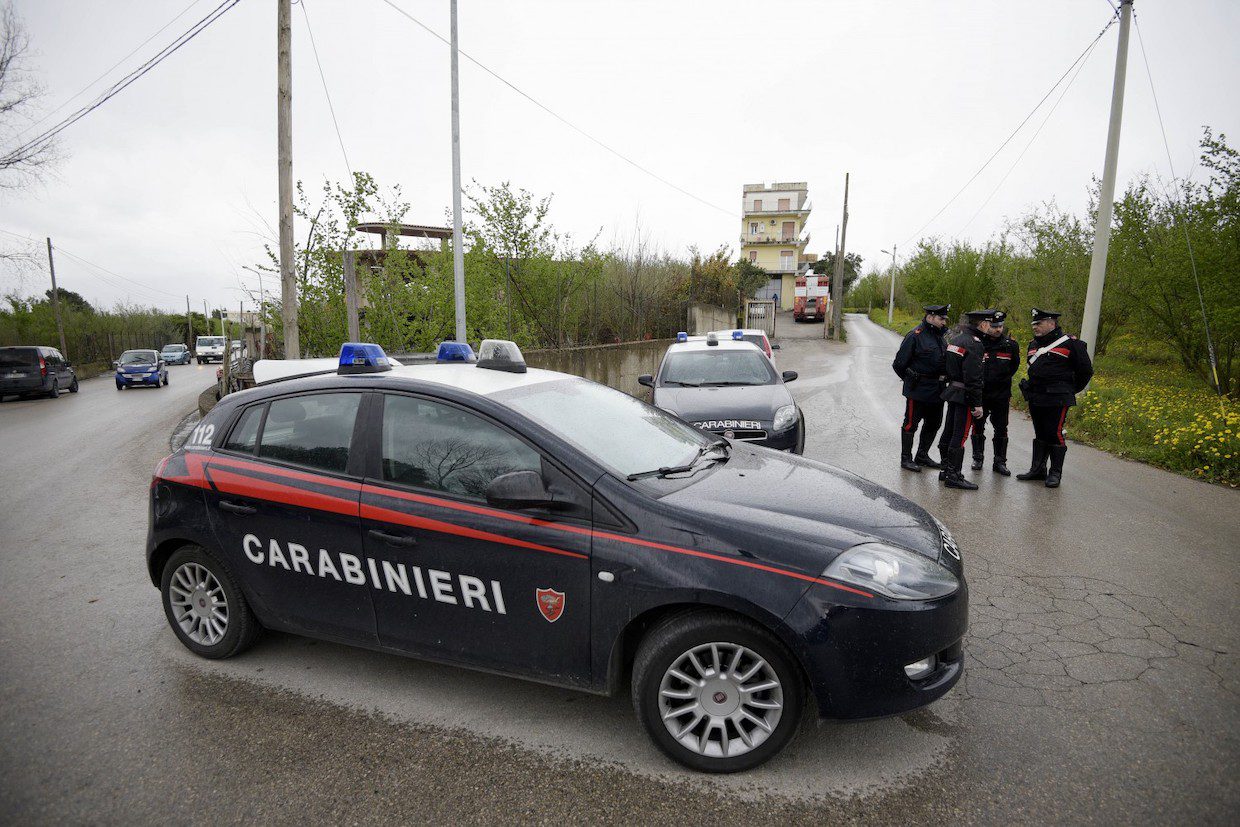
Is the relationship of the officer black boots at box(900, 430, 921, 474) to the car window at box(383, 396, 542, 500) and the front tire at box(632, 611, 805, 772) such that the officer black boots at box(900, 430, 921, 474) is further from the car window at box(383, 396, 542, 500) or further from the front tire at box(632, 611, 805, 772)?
the car window at box(383, 396, 542, 500)

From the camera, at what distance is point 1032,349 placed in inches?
291

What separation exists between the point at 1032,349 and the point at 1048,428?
0.96 meters

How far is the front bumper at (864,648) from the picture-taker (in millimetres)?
2363

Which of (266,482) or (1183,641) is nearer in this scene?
(266,482)

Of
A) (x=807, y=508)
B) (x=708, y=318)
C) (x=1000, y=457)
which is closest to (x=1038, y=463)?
(x=1000, y=457)

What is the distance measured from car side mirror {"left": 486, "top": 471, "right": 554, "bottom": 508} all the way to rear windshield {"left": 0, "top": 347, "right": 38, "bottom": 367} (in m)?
24.1

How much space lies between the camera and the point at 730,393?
24.3 ft

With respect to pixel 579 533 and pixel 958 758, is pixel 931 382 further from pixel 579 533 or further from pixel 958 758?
pixel 579 533

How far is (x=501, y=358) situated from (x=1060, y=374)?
Result: 20.7 ft

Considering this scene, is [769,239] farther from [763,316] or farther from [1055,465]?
[1055,465]

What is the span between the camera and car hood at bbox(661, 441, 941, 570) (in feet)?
8.19

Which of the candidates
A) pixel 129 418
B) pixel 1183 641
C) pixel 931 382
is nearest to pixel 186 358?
pixel 129 418

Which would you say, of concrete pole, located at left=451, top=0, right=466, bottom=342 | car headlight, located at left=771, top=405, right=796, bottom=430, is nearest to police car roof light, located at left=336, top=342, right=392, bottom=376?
car headlight, located at left=771, top=405, right=796, bottom=430

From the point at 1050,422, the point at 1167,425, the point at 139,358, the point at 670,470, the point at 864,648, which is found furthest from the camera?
the point at 139,358
